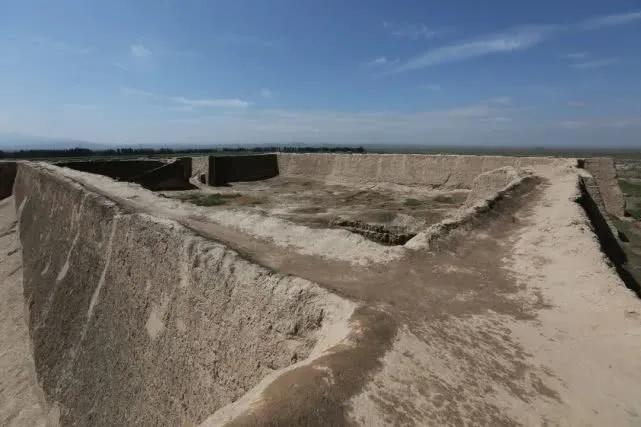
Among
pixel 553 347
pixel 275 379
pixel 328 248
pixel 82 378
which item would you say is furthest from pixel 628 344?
pixel 82 378

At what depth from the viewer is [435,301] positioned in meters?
3.85

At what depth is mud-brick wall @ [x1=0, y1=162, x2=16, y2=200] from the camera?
2178 cm

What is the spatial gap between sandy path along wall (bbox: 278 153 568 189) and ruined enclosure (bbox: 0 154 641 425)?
457 centimetres

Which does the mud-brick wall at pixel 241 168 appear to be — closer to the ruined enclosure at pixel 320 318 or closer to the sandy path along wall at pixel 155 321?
the ruined enclosure at pixel 320 318

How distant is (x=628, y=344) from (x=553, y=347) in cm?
64

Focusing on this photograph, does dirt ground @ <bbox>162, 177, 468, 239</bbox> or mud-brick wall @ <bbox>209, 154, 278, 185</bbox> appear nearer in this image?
dirt ground @ <bbox>162, 177, 468, 239</bbox>

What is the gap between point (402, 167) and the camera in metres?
17.5

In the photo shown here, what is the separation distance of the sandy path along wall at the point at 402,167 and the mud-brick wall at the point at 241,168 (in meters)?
1.29

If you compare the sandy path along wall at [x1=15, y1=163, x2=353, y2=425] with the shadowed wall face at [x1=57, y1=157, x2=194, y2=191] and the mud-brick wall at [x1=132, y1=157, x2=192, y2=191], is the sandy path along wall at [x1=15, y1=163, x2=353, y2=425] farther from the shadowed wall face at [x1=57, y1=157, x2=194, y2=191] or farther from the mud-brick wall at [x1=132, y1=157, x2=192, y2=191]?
the shadowed wall face at [x1=57, y1=157, x2=194, y2=191]

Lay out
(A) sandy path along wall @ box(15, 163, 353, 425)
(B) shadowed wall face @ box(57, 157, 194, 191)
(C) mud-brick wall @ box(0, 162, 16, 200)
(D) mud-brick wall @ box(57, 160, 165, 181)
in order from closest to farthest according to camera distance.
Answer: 1. (A) sandy path along wall @ box(15, 163, 353, 425)
2. (D) mud-brick wall @ box(57, 160, 165, 181)
3. (B) shadowed wall face @ box(57, 157, 194, 191)
4. (C) mud-brick wall @ box(0, 162, 16, 200)

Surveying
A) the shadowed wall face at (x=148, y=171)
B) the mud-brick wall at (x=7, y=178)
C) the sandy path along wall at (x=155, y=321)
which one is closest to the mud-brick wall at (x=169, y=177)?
the shadowed wall face at (x=148, y=171)

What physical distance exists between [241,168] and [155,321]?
16.9 metres

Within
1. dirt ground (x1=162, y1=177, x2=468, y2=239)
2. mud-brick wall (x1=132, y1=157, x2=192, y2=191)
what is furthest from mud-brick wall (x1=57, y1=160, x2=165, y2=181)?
dirt ground (x1=162, y1=177, x2=468, y2=239)

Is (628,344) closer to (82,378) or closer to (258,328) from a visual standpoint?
(258,328)
